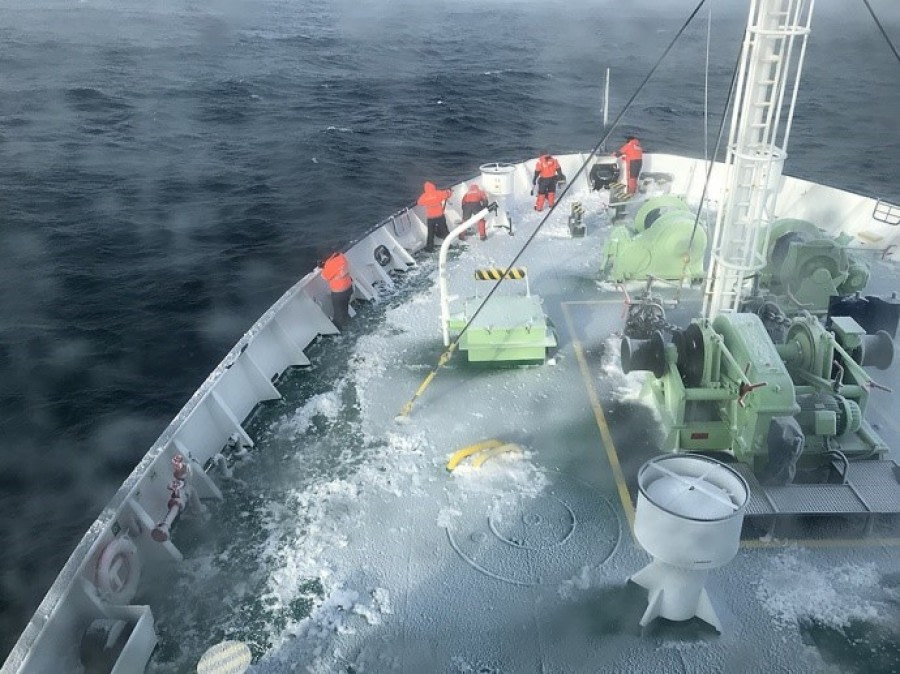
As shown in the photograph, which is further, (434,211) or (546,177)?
(546,177)

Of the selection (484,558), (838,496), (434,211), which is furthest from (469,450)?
(434,211)

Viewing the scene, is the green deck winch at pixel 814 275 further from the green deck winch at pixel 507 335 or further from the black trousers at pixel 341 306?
the black trousers at pixel 341 306

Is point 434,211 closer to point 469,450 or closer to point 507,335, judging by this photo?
A: point 507,335

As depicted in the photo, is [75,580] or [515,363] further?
[515,363]

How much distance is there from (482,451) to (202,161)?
28.4 meters

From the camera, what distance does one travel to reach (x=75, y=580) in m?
5.61

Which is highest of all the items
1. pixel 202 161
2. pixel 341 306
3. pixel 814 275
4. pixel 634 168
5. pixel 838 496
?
pixel 634 168

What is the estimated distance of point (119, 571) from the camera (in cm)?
617

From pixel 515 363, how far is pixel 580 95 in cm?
4489

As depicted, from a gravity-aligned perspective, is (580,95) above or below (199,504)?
below

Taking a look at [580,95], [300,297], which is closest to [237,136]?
[580,95]

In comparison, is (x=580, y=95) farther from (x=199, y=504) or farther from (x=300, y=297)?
(x=199, y=504)

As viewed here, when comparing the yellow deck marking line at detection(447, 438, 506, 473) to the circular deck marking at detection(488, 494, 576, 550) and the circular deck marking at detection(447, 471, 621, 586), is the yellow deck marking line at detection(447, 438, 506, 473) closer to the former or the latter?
the circular deck marking at detection(447, 471, 621, 586)

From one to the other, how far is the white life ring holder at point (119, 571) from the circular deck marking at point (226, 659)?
1.01 metres
